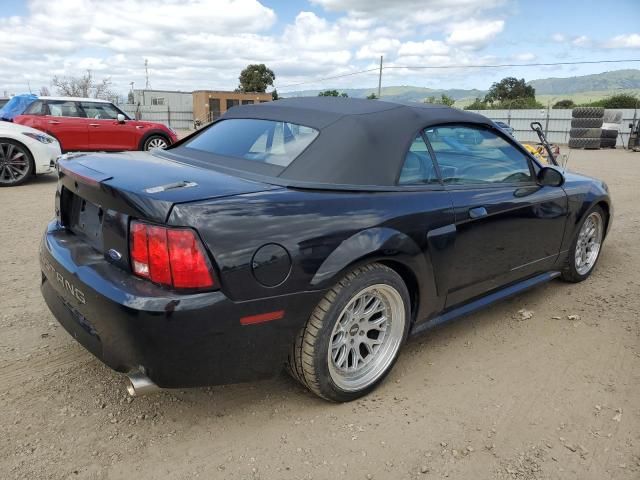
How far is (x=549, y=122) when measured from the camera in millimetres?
28062

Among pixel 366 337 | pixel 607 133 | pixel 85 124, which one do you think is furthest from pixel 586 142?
pixel 366 337

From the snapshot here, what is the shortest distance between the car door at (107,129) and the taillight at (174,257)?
1060 cm

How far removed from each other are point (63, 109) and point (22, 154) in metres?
3.06

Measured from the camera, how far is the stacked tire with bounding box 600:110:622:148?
23.8 m

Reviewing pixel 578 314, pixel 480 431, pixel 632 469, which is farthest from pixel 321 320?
pixel 578 314

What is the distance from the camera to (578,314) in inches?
151

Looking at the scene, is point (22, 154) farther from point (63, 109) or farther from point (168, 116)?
point (168, 116)

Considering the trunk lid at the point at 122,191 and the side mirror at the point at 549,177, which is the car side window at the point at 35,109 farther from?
the side mirror at the point at 549,177

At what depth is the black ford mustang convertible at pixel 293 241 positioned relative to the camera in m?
2.08

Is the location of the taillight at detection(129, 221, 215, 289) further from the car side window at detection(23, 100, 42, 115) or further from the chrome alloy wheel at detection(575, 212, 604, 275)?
the car side window at detection(23, 100, 42, 115)

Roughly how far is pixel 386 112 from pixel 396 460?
6.00 feet

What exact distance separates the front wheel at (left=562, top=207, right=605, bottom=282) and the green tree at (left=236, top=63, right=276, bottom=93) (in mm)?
55269

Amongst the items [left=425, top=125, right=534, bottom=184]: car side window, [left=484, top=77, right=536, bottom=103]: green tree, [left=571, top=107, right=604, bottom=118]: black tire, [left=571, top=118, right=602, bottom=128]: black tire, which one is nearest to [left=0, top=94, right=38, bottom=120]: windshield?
[left=425, top=125, right=534, bottom=184]: car side window

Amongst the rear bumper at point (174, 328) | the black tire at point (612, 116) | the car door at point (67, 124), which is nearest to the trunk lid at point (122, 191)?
the rear bumper at point (174, 328)
